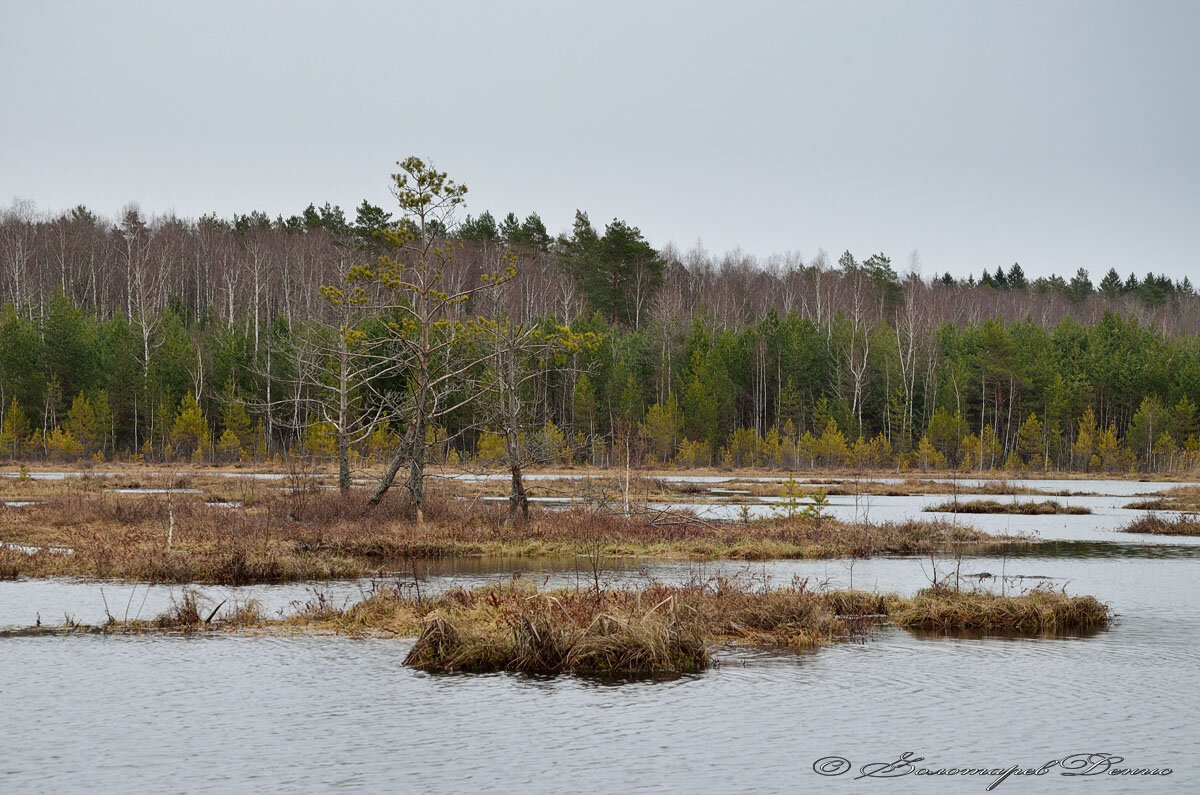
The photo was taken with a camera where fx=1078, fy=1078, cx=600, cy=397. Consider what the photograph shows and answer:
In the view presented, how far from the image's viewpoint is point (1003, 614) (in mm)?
19688

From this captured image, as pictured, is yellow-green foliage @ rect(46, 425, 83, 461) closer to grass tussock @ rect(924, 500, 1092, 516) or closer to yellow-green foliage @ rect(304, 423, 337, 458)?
yellow-green foliage @ rect(304, 423, 337, 458)

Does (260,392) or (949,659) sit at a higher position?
(260,392)

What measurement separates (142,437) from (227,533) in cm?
6136

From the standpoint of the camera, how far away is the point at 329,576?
24703mm

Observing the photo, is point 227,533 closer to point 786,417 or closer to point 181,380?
point 181,380

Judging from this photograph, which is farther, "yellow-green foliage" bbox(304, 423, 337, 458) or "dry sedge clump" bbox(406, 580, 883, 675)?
"yellow-green foliage" bbox(304, 423, 337, 458)

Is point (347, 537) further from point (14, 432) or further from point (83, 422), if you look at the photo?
point (14, 432)

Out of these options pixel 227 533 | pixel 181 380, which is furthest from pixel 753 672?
pixel 181 380

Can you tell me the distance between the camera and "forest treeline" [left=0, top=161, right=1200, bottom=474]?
7738 cm

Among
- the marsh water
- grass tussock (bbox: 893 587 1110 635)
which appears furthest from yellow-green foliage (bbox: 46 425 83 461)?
grass tussock (bbox: 893 587 1110 635)

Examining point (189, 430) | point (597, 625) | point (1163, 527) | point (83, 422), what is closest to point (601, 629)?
point (597, 625)

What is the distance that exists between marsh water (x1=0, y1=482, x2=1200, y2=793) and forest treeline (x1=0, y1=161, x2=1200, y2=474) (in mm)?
41536

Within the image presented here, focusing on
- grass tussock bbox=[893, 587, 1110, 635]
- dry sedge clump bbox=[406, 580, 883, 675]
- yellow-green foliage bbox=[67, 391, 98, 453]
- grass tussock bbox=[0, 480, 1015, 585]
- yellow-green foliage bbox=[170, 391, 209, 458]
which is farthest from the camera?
yellow-green foliage bbox=[67, 391, 98, 453]

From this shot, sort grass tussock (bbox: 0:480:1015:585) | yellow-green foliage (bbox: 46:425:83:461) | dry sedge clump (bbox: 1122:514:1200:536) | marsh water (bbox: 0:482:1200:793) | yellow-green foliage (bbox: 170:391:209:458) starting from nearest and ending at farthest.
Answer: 1. marsh water (bbox: 0:482:1200:793)
2. grass tussock (bbox: 0:480:1015:585)
3. dry sedge clump (bbox: 1122:514:1200:536)
4. yellow-green foliage (bbox: 46:425:83:461)
5. yellow-green foliage (bbox: 170:391:209:458)
